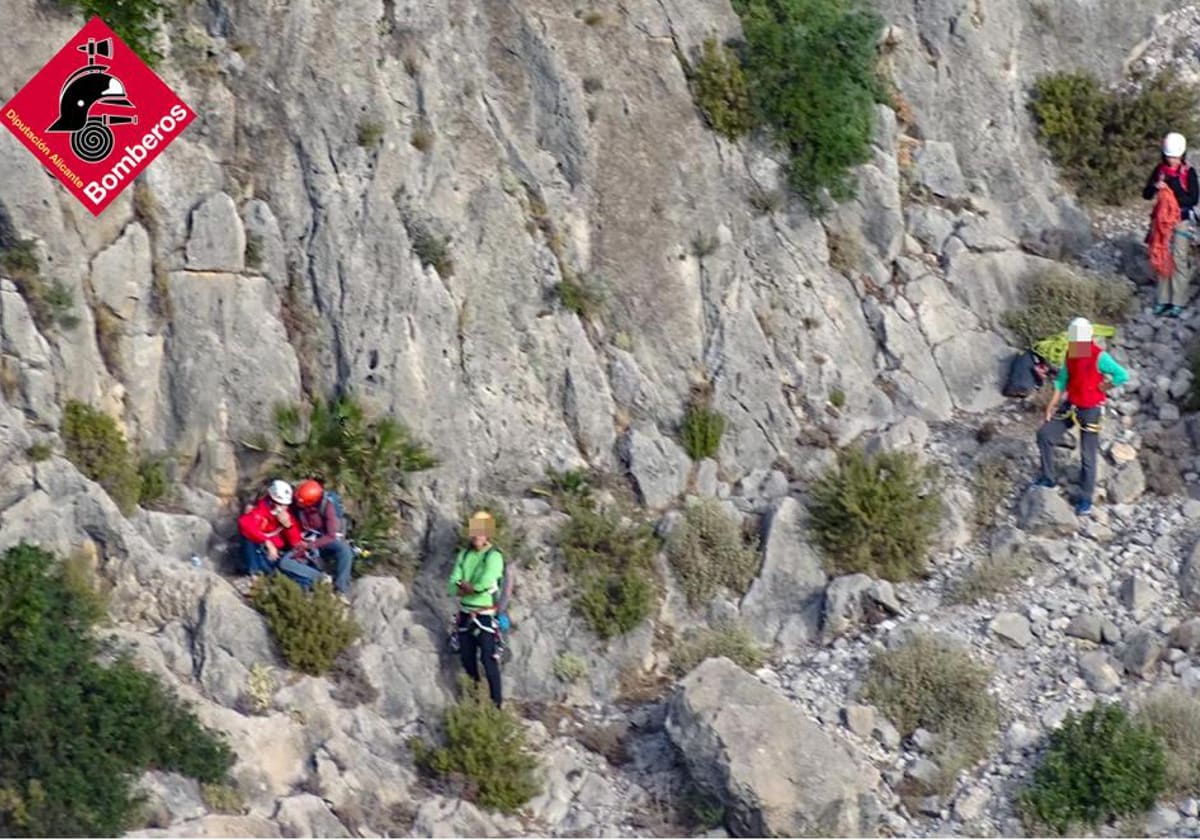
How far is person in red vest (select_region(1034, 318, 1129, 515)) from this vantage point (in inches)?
619

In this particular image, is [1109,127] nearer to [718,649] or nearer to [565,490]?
[565,490]

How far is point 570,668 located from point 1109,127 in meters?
8.95

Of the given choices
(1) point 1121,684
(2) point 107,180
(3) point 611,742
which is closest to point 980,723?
(1) point 1121,684

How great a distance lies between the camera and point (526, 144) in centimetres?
1686

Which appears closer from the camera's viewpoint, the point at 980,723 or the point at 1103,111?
the point at 980,723

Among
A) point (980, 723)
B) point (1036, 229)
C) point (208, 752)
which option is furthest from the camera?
point (1036, 229)

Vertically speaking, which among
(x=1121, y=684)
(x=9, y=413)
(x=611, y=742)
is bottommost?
(x=611, y=742)

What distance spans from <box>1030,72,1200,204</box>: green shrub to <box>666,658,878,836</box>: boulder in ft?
25.9

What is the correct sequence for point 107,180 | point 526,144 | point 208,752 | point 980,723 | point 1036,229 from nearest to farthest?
point 208,752, point 980,723, point 107,180, point 526,144, point 1036,229

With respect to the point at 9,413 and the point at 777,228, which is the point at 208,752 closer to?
the point at 9,413

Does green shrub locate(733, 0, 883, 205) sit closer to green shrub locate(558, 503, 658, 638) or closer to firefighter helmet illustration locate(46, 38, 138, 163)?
green shrub locate(558, 503, 658, 638)

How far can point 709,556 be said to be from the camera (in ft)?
51.9

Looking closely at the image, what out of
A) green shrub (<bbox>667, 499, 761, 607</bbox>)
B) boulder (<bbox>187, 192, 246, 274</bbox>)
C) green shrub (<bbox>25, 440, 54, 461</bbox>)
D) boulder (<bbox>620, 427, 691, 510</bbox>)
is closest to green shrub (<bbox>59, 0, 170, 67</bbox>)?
boulder (<bbox>187, 192, 246, 274</bbox>)

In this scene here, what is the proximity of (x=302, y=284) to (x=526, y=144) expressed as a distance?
2.66m
